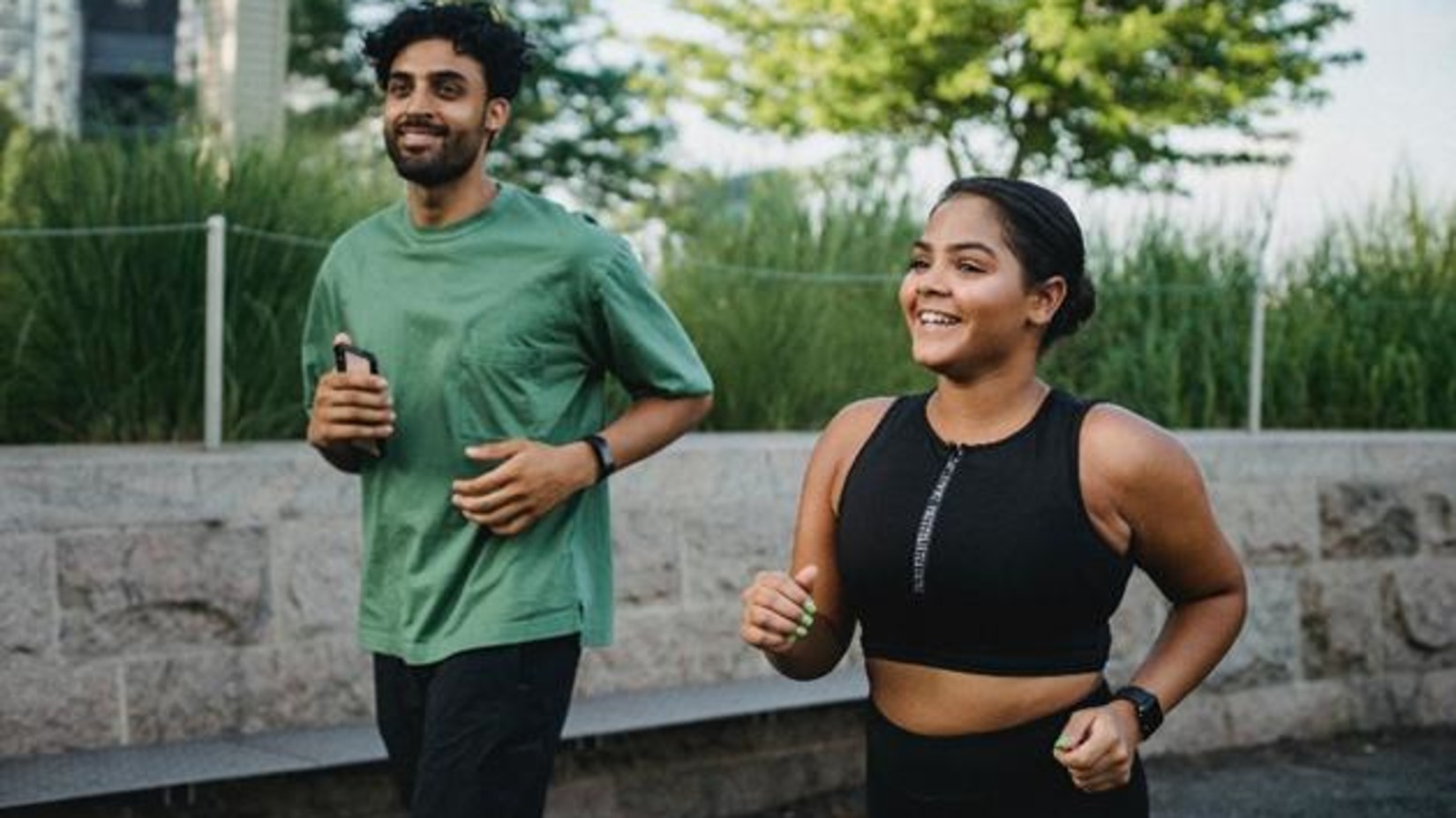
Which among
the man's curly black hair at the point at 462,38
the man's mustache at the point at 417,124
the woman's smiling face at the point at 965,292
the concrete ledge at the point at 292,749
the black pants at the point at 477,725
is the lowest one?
the concrete ledge at the point at 292,749

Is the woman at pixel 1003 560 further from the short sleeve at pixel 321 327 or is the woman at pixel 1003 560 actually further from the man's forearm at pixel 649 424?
the short sleeve at pixel 321 327

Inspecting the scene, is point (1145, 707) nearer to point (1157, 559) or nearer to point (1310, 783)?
point (1157, 559)

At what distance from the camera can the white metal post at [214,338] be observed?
21.3 feet

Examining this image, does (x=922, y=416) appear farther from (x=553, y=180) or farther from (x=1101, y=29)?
(x=553, y=180)

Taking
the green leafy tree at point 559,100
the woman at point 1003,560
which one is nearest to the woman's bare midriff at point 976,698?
the woman at point 1003,560

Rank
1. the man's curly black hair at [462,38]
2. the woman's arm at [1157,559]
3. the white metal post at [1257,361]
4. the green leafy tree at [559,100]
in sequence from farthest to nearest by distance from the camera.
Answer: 1. the green leafy tree at [559,100]
2. the white metal post at [1257,361]
3. the man's curly black hair at [462,38]
4. the woman's arm at [1157,559]

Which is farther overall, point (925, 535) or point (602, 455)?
point (602, 455)

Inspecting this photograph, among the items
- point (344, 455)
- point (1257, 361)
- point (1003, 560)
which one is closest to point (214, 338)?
point (344, 455)

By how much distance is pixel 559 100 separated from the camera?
27688 mm

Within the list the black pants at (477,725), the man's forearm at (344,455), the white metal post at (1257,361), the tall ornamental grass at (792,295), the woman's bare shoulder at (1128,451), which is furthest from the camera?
the white metal post at (1257,361)

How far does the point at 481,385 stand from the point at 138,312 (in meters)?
3.51

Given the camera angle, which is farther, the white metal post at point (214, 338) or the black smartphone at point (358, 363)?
the white metal post at point (214, 338)

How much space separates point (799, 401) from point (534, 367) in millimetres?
5044

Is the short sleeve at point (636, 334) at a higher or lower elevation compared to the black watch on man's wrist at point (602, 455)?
higher
